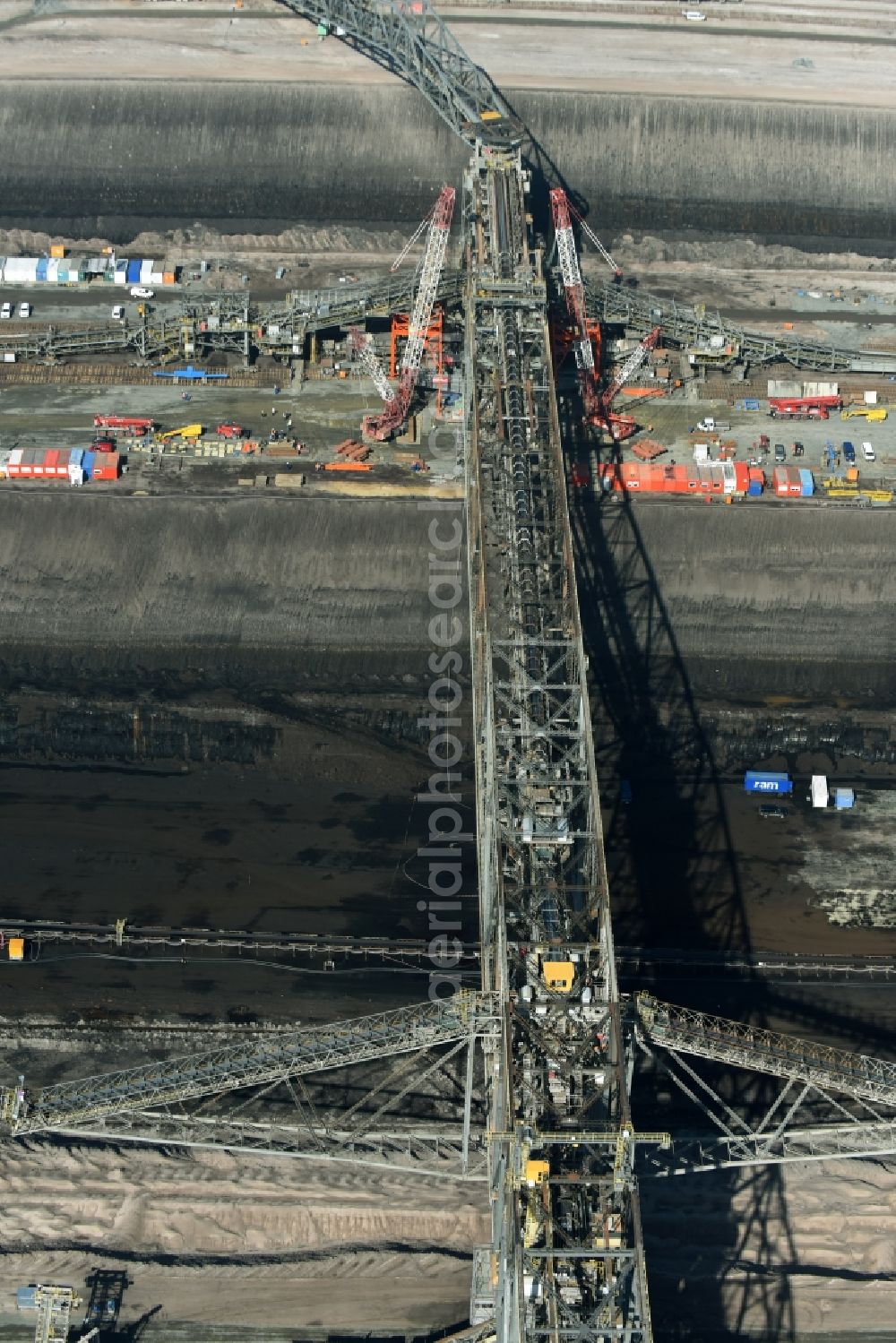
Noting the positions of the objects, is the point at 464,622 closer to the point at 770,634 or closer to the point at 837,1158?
the point at 770,634

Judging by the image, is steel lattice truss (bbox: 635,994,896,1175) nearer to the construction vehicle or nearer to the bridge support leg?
the bridge support leg

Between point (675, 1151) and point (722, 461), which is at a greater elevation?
point (722, 461)

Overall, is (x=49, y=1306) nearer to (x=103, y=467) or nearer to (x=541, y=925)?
(x=541, y=925)

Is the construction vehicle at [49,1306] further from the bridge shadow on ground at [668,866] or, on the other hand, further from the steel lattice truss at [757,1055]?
the steel lattice truss at [757,1055]

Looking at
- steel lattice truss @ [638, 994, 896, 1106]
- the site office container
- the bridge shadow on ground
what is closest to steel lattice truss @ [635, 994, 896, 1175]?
steel lattice truss @ [638, 994, 896, 1106]

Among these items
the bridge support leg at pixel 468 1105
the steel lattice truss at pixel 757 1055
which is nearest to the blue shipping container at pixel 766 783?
the steel lattice truss at pixel 757 1055

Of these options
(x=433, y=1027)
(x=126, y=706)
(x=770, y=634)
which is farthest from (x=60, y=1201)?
(x=770, y=634)
